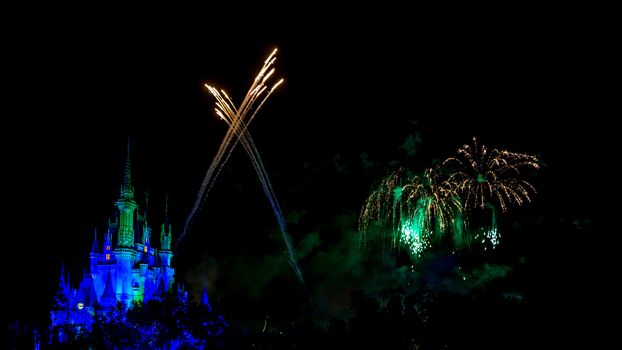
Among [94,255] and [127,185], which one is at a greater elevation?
[127,185]

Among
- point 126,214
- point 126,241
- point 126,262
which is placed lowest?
point 126,262

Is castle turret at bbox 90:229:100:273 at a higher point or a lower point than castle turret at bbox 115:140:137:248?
lower

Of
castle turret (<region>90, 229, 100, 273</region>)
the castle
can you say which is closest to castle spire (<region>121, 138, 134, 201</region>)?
the castle

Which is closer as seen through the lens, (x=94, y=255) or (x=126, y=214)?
(x=94, y=255)

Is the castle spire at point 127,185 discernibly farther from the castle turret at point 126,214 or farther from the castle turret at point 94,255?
the castle turret at point 94,255

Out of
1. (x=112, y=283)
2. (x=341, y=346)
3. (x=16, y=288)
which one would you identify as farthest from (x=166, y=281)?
(x=341, y=346)

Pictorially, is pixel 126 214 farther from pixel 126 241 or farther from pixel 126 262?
pixel 126 262

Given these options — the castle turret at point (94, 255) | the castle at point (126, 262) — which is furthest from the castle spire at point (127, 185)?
the castle turret at point (94, 255)

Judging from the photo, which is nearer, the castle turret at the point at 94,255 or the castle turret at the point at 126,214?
the castle turret at the point at 94,255

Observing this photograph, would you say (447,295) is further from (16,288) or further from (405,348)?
(16,288)

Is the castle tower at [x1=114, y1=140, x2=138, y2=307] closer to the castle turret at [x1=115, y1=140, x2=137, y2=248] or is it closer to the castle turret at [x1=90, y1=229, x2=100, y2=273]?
the castle turret at [x1=115, y1=140, x2=137, y2=248]

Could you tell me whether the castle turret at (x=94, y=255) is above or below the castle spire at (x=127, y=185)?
below

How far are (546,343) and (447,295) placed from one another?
3.30m

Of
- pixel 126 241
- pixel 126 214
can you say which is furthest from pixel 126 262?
pixel 126 214
